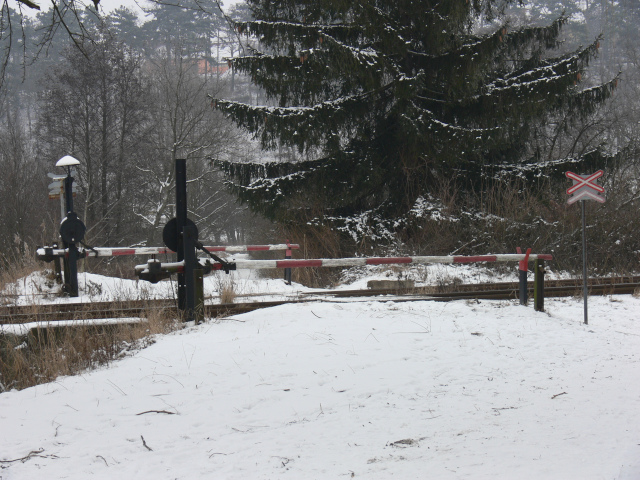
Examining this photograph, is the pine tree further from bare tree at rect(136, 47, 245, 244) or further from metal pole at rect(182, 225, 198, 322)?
bare tree at rect(136, 47, 245, 244)

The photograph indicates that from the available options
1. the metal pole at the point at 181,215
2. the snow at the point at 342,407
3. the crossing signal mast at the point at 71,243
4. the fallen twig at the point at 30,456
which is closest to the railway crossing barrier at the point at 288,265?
the metal pole at the point at 181,215

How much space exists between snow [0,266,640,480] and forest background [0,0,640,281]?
3126 mm

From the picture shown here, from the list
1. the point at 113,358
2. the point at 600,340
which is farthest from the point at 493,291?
the point at 113,358

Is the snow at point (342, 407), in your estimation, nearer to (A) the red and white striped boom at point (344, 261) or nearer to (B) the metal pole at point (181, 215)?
(B) the metal pole at point (181, 215)

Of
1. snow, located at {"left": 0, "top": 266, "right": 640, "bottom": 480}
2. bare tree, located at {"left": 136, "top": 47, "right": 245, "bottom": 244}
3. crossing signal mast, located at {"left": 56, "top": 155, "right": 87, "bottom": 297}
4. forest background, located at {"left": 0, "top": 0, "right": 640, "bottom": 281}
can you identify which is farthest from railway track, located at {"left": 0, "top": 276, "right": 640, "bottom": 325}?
bare tree, located at {"left": 136, "top": 47, "right": 245, "bottom": 244}

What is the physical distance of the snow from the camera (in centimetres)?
365

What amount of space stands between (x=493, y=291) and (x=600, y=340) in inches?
121

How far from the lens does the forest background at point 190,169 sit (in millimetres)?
15492

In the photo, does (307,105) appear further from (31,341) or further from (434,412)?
(434,412)

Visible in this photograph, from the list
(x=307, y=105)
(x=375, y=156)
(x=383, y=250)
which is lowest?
(x=383, y=250)

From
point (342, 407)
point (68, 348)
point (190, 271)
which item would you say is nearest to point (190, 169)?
point (190, 271)

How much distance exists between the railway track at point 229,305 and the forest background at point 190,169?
3364mm

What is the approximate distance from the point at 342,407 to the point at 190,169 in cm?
3081

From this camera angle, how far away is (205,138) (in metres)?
30.9
